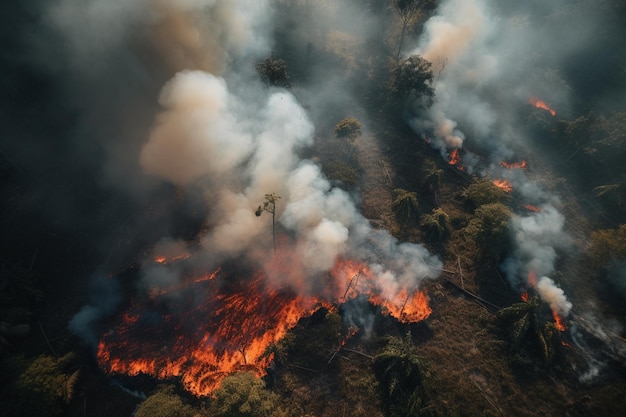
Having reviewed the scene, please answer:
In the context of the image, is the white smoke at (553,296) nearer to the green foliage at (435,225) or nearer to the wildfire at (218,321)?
the green foliage at (435,225)

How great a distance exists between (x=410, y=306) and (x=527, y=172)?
75.6 feet

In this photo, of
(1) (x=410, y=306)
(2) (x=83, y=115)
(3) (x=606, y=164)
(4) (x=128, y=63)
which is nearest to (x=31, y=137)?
(2) (x=83, y=115)

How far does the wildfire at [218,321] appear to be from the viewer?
19094 millimetres

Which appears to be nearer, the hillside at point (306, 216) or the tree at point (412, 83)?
the hillside at point (306, 216)

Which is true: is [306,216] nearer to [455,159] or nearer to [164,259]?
[164,259]

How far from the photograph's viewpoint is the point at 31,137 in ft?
109

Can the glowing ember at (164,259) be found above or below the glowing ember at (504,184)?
below

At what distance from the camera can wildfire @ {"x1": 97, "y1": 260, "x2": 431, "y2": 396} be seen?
19.1 m

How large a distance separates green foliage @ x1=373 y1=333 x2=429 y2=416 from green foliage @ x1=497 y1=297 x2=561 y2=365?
6994 millimetres

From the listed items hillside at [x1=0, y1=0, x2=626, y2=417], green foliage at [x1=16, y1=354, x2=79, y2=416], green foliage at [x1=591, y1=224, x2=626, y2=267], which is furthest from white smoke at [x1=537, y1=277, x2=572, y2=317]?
green foliage at [x1=16, y1=354, x2=79, y2=416]

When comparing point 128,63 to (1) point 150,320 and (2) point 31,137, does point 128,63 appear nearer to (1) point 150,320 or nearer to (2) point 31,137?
(2) point 31,137

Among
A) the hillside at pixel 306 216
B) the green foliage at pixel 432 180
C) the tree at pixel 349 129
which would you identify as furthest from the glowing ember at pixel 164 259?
the green foliage at pixel 432 180

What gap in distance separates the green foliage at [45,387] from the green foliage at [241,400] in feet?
32.4

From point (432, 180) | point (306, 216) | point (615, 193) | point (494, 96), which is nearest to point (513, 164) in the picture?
point (615, 193)
